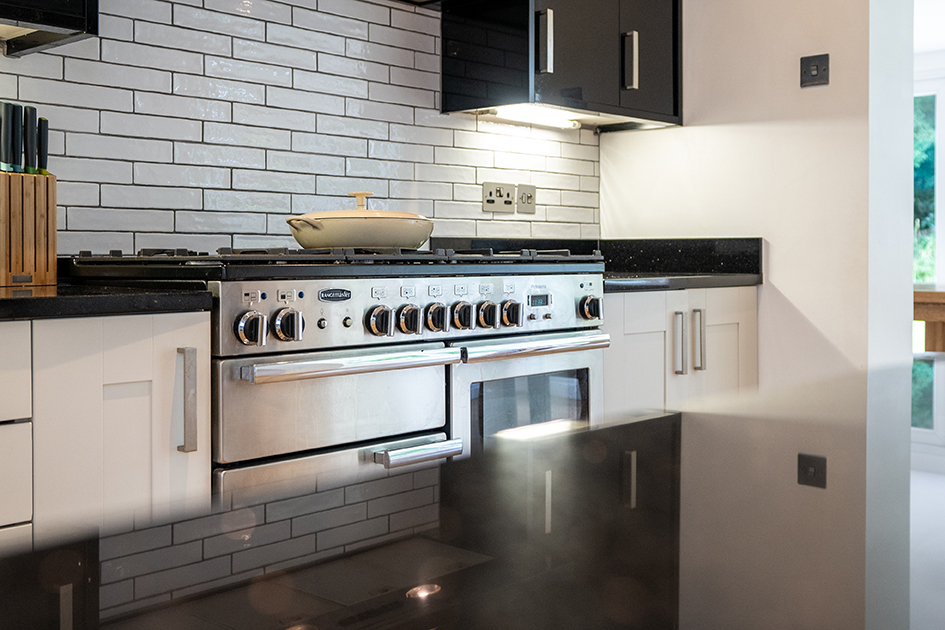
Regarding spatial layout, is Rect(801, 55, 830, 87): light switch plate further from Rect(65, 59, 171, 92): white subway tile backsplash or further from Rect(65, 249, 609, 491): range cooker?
Rect(65, 59, 171, 92): white subway tile backsplash

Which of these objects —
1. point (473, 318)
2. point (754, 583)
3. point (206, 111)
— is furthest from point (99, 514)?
point (206, 111)

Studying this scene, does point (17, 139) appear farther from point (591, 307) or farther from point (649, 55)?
point (649, 55)

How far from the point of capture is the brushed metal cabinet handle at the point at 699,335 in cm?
318

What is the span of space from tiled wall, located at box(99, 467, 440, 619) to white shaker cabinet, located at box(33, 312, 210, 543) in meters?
1.17

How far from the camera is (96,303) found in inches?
62.7

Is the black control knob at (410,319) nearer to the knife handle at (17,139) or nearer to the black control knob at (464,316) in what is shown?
the black control knob at (464,316)

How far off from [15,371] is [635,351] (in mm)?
2059

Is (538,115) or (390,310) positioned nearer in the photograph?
(390,310)

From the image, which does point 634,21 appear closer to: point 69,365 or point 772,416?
point 69,365

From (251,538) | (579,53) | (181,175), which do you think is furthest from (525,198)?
(251,538)

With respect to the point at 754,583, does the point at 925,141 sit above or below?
above

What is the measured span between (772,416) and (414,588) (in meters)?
0.55

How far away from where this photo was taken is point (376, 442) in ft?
7.00

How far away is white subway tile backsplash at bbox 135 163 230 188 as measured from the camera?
2.47 metres
